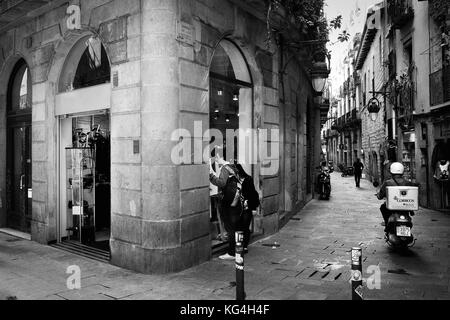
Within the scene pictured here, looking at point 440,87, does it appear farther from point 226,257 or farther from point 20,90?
point 20,90

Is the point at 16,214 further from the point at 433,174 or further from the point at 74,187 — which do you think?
the point at 433,174

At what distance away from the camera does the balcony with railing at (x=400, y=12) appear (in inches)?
623

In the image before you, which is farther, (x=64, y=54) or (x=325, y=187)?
(x=325, y=187)

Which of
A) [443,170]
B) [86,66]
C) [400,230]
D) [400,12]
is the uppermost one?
[400,12]

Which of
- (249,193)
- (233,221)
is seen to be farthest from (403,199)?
(233,221)

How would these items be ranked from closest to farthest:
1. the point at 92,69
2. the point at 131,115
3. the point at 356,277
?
the point at 356,277
the point at 131,115
the point at 92,69

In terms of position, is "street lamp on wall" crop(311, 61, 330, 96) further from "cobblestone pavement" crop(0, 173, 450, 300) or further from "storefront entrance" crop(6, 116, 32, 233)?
"storefront entrance" crop(6, 116, 32, 233)

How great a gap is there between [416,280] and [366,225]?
5054 millimetres

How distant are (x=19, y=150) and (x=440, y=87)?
1336 cm

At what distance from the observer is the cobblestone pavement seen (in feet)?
17.4

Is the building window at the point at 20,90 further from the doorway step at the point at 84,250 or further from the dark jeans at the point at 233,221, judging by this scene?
the dark jeans at the point at 233,221

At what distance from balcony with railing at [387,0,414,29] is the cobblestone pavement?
10227mm

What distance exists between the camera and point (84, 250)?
7703 mm

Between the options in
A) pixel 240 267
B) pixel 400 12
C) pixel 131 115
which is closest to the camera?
pixel 240 267
